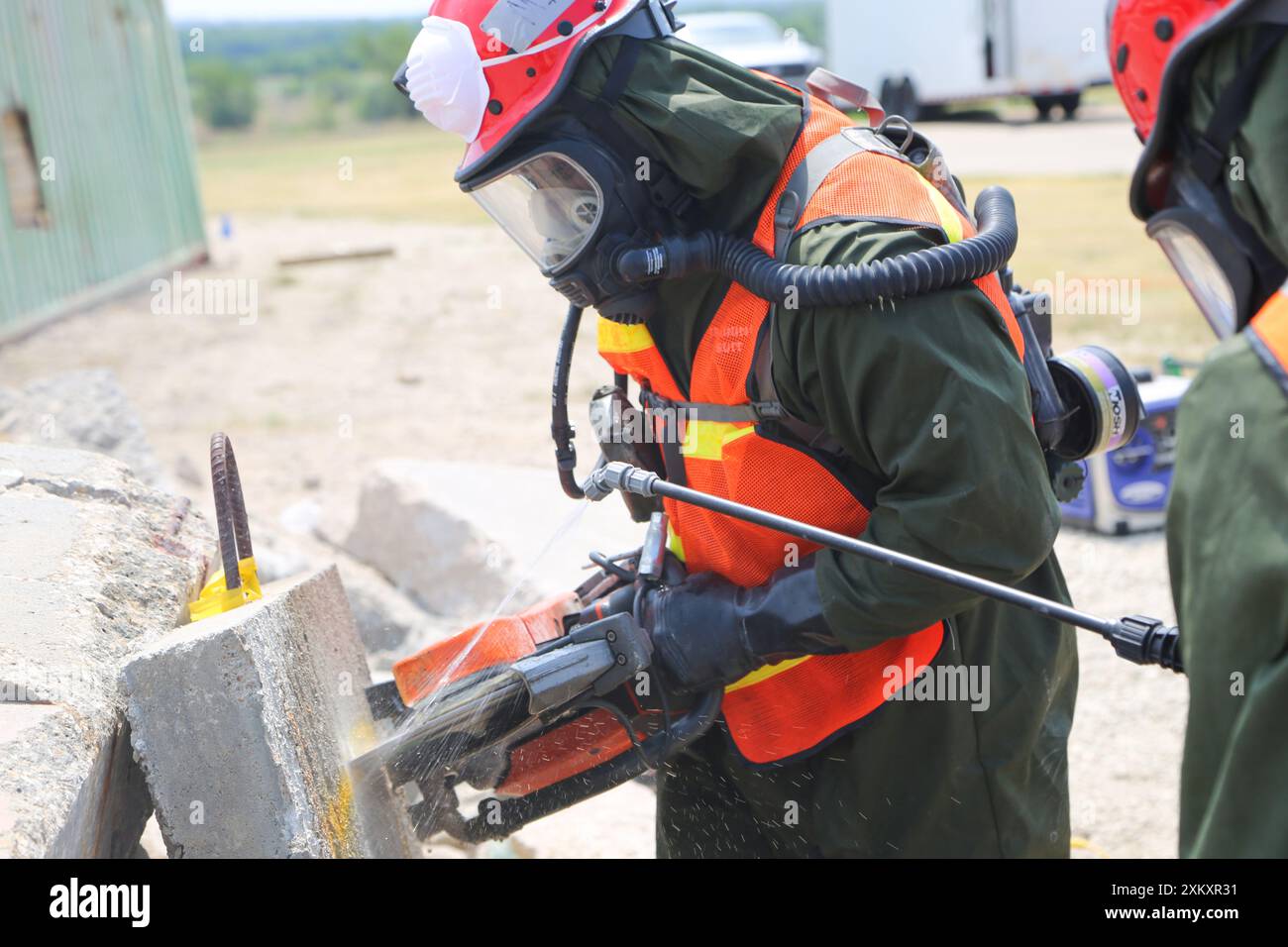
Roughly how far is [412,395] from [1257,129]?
25.0 feet

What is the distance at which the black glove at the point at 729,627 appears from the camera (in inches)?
85.0

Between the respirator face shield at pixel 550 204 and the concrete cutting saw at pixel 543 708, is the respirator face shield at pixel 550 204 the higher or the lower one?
the higher one

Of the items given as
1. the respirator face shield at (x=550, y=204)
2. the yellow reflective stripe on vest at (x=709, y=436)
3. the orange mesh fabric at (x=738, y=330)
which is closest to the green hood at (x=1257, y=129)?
the orange mesh fabric at (x=738, y=330)

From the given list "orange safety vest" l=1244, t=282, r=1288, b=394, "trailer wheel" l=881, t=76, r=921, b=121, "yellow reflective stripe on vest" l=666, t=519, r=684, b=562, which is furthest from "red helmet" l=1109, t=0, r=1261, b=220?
"trailer wheel" l=881, t=76, r=921, b=121

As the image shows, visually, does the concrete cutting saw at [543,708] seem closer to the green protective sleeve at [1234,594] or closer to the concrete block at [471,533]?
the green protective sleeve at [1234,594]

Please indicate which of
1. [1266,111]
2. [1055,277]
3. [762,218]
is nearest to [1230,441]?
[1266,111]

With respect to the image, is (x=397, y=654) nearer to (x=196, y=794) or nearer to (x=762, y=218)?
(x=196, y=794)

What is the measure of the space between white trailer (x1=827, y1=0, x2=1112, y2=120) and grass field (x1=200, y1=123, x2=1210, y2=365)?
3288mm

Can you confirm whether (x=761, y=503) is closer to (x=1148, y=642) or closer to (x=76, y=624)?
(x=1148, y=642)

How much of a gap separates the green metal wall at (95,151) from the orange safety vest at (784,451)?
939cm

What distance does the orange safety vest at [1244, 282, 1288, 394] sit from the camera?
1.12 meters

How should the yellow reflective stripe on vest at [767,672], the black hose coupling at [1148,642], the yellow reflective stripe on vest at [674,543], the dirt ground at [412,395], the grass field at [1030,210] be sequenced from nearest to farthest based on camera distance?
the black hose coupling at [1148,642] → the yellow reflective stripe on vest at [767,672] → the yellow reflective stripe on vest at [674,543] → the dirt ground at [412,395] → the grass field at [1030,210]

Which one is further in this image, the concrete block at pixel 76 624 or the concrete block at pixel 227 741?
the concrete block at pixel 227 741
